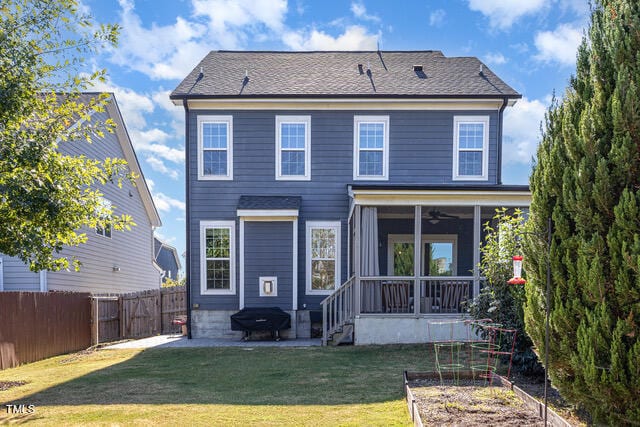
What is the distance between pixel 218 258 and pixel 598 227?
30.5 feet

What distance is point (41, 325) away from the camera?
9.44 meters

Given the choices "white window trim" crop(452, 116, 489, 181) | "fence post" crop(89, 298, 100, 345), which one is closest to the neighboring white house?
"fence post" crop(89, 298, 100, 345)

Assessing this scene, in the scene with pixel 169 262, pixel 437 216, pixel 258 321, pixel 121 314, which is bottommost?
pixel 169 262

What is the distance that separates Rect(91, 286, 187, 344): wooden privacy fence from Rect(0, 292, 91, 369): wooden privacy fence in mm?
Result: 529

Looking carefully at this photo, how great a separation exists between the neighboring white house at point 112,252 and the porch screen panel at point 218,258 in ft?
8.94

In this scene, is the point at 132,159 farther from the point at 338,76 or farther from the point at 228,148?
the point at 338,76

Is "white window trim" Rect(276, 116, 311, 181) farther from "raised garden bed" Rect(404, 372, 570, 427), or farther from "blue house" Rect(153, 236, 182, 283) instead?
"blue house" Rect(153, 236, 182, 283)

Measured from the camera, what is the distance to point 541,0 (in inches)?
372

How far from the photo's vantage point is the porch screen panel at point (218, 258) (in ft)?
37.4

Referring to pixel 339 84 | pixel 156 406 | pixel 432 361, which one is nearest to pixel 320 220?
pixel 339 84

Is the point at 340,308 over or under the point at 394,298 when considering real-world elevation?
under

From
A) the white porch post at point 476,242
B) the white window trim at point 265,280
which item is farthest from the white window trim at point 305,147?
the white porch post at point 476,242

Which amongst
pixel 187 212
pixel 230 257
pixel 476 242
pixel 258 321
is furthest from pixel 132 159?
pixel 476 242

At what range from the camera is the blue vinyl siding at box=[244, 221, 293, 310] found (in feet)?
36.9
